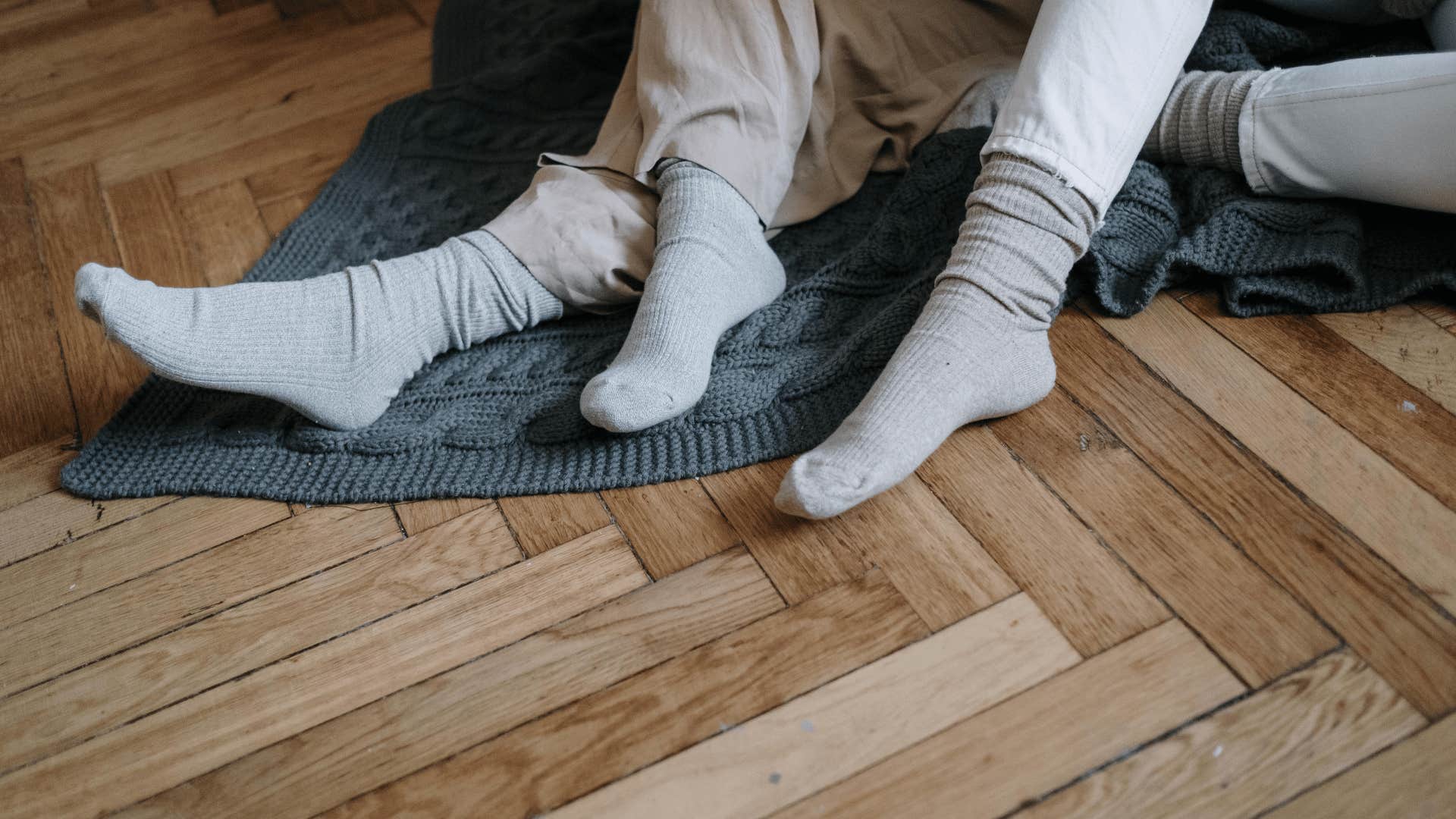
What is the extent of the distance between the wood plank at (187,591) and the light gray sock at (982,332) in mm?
279

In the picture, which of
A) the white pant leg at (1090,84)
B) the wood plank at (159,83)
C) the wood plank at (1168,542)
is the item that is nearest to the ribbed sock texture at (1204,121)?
the white pant leg at (1090,84)

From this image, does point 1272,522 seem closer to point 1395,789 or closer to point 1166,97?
point 1395,789

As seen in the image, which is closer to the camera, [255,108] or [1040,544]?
[1040,544]

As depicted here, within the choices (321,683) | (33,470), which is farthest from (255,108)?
(321,683)

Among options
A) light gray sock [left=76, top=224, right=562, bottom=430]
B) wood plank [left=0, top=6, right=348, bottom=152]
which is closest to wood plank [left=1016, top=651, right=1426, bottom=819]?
light gray sock [left=76, top=224, right=562, bottom=430]

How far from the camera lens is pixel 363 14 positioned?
1277mm

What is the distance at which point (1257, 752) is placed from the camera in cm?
49

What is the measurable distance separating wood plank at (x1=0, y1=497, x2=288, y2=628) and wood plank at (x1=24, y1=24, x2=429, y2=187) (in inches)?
19.8

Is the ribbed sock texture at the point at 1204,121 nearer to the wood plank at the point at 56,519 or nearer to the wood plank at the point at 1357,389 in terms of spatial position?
the wood plank at the point at 1357,389

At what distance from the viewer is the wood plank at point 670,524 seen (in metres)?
0.62

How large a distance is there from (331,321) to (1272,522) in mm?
577

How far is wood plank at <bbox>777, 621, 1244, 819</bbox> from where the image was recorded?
492 millimetres

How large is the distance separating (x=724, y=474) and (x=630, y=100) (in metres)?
0.32

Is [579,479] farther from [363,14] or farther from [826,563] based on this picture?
[363,14]
